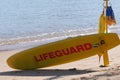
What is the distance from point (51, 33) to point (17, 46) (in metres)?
3.41

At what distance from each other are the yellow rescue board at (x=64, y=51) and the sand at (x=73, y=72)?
0.18 metres

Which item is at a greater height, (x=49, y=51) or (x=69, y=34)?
(x=49, y=51)

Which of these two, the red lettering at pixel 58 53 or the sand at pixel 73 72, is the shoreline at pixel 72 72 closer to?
the sand at pixel 73 72

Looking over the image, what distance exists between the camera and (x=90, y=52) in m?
9.64

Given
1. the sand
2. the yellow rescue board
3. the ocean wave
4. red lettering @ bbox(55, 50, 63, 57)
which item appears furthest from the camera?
the ocean wave

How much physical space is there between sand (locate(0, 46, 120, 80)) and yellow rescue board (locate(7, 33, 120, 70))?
179 millimetres

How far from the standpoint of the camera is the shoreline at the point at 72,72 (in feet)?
27.7

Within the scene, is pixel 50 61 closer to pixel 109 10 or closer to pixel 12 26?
pixel 109 10

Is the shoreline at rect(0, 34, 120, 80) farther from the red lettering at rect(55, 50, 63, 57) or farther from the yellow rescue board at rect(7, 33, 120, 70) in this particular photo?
the red lettering at rect(55, 50, 63, 57)

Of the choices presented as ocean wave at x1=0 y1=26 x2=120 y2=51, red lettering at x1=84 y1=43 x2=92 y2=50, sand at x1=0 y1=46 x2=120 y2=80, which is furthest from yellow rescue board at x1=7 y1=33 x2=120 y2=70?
ocean wave at x1=0 y1=26 x2=120 y2=51

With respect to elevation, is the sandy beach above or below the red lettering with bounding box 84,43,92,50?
below

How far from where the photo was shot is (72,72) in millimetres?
9383

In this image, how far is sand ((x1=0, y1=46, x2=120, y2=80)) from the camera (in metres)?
8.43

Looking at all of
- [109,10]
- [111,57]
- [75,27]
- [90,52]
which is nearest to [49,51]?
[90,52]
